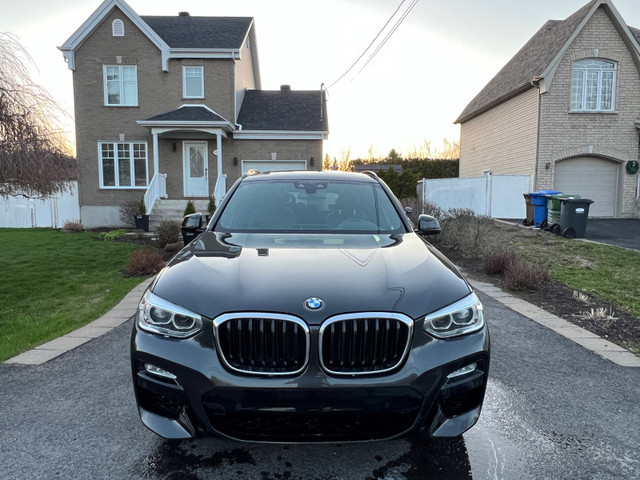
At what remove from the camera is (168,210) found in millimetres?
17000

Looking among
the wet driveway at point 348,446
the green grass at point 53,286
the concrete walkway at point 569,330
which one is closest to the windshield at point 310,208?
the wet driveway at point 348,446

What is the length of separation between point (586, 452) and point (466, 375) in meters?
1.04

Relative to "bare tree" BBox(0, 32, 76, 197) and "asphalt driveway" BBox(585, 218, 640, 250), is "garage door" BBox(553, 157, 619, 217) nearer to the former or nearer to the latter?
"asphalt driveway" BBox(585, 218, 640, 250)

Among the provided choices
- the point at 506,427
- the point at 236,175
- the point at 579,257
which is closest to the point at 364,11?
the point at 236,175

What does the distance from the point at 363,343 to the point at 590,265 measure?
7.81 meters

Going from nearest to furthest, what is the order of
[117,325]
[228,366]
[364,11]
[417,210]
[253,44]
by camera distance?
[228,366] < [117,325] < [417,210] < [364,11] < [253,44]

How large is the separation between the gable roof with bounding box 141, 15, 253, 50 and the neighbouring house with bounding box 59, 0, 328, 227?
92mm

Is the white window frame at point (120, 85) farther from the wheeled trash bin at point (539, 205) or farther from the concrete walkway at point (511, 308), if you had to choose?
the wheeled trash bin at point (539, 205)

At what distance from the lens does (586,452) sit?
268cm

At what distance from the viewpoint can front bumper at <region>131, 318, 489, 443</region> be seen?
212 centimetres

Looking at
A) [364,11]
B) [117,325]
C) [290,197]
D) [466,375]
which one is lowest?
[117,325]

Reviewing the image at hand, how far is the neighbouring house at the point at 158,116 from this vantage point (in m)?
17.9

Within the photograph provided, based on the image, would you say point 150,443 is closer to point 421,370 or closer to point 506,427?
point 421,370

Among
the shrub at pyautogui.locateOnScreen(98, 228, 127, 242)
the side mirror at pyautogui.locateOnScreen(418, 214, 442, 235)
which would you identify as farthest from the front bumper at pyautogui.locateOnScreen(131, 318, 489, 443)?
the shrub at pyautogui.locateOnScreen(98, 228, 127, 242)
